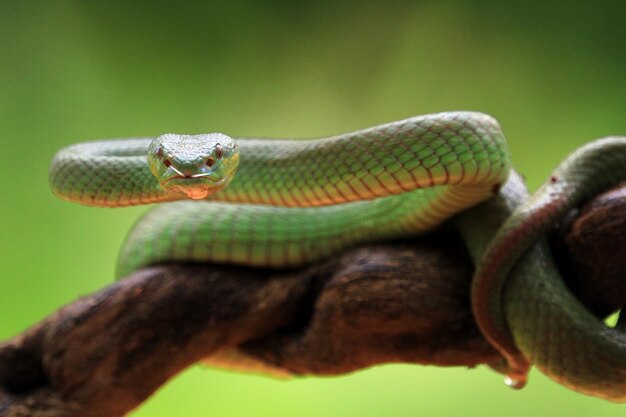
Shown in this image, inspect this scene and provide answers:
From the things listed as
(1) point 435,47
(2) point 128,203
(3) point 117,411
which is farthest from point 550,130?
(3) point 117,411

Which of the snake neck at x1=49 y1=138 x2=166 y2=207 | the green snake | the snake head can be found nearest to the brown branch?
the green snake

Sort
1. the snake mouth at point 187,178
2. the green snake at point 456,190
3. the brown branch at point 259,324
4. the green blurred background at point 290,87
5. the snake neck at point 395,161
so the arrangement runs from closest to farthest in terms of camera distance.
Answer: the snake mouth at point 187,178 < the green snake at point 456,190 < the snake neck at point 395,161 < the brown branch at point 259,324 < the green blurred background at point 290,87

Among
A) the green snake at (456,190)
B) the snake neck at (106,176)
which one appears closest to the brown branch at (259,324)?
the green snake at (456,190)

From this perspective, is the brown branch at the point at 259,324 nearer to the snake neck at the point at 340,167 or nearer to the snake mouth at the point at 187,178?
the snake neck at the point at 340,167

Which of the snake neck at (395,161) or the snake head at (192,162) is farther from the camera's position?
the snake neck at (395,161)

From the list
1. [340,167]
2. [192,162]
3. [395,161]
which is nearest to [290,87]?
[340,167]

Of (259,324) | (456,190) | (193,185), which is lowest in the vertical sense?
(259,324)

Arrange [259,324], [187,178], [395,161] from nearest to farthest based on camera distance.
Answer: [187,178] < [395,161] < [259,324]

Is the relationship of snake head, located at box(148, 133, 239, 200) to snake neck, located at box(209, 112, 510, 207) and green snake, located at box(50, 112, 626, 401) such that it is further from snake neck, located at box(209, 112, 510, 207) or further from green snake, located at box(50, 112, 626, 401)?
snake neck, located at box(209, 112, 510, 207)

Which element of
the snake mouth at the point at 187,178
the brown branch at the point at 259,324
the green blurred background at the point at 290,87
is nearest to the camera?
the snake mouth at the point at 187,178

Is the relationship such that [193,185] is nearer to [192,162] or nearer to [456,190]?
[192,162]
